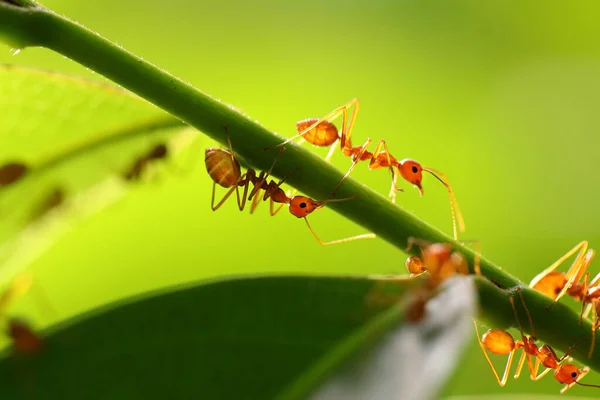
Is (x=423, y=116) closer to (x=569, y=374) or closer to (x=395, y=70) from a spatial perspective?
(x=395, y=70)

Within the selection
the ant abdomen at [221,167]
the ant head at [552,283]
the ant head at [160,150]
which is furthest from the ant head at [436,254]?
the ant head at [160,150]

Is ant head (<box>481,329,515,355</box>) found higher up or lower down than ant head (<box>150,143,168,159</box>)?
lower down

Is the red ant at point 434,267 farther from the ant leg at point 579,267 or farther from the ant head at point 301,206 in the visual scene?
the ant head at point 301,206

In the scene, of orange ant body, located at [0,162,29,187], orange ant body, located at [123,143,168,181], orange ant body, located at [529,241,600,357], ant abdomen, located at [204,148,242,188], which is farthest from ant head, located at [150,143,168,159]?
orange ant body, located at [529,241,600,357]

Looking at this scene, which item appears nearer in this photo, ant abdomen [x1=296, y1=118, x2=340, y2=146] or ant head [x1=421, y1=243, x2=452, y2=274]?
ant head [x1=421, y1=243, x2=452, y2=274]

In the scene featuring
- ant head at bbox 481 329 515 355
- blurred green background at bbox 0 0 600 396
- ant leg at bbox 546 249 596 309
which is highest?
blurred green background at bbox 0 0 600 396

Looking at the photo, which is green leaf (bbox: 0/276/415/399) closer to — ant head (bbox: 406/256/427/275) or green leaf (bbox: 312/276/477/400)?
green leaf (bbox: 312/276/477/400)

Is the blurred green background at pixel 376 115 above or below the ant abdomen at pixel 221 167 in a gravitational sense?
above

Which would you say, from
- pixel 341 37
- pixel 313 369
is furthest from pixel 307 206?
pixel 341 37
